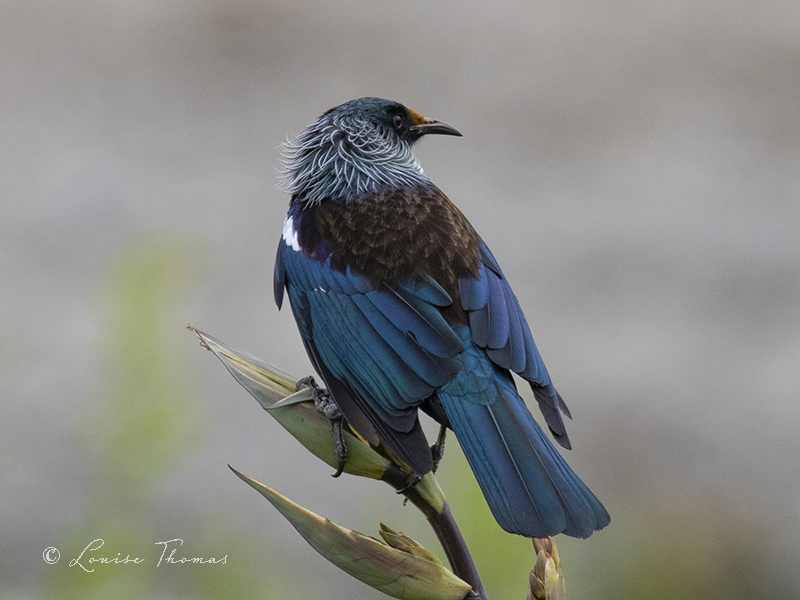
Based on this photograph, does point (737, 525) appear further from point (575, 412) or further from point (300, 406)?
point (300, 406)

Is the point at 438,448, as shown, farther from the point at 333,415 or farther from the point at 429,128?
the point at 429,128

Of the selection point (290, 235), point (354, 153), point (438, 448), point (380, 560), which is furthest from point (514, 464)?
point (354, 153)

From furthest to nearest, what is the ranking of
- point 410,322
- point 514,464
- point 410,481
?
1. point 410,322
2. point 514,464
3. point 410,481

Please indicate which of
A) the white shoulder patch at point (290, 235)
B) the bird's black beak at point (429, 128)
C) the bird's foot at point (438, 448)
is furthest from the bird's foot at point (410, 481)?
the bird's black beak at point (429, 128)

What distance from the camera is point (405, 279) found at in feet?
5.55

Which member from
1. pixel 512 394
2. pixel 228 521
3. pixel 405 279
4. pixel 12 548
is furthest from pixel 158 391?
pixel 12 548

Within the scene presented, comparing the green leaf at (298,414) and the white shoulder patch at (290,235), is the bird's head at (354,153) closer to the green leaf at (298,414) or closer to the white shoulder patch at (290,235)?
the white shoulder patch at (290,235)

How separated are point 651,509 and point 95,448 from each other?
8.52 feet

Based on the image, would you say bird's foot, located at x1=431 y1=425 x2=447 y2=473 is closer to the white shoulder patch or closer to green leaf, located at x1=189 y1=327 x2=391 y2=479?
green leaf, located at x1=189 y1=327 x2=391 y2=479

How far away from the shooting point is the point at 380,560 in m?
1.18

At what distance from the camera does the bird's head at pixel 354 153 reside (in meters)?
1.99

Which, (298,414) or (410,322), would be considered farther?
(410,322)

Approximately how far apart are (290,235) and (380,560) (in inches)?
37.8

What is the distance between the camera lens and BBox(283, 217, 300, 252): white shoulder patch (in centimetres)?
194
